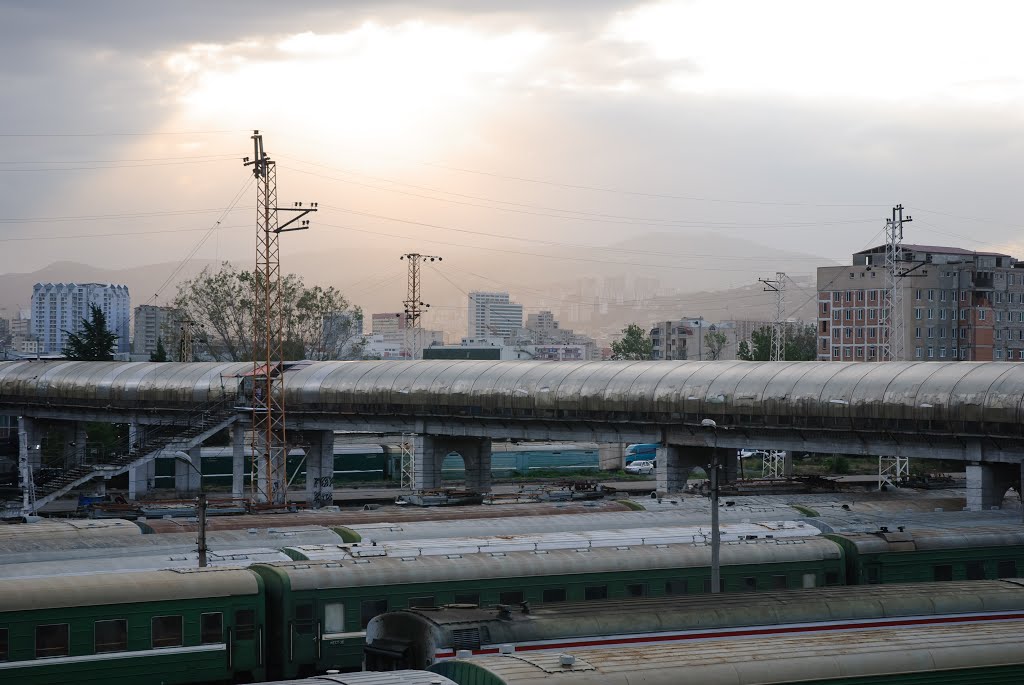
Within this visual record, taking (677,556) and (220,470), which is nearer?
(677,556)

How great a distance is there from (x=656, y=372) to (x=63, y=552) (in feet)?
138

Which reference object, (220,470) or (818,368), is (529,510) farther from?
(220,470)

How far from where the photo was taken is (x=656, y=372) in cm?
7294

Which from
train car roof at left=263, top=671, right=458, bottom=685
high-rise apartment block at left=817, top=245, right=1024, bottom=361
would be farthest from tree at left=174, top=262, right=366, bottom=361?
train car roof at left=263, top=671, right=458, bottom=685

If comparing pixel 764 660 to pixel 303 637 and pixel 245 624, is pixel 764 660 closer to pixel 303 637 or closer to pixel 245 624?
pixel 303 637

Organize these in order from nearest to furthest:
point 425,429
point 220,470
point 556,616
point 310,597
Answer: point 556,616, point 310,597, point 425,429, point 220,470

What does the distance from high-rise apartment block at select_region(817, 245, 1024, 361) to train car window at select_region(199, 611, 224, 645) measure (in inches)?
5538

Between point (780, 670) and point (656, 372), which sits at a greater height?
point (656, 372)

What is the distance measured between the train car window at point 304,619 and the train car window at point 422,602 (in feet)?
8.02

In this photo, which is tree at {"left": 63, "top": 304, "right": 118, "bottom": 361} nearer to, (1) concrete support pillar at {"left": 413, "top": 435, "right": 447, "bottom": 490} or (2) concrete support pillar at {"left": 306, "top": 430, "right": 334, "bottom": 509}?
(2) concrete support pillar at {"left": 306, "top": 430, "right": 334, "bottom": 509}

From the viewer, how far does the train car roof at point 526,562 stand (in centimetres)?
3069

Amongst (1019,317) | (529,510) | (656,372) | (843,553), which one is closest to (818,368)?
(656,372)

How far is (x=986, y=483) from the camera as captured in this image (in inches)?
2398

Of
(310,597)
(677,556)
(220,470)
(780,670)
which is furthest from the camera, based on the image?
(220,470)
